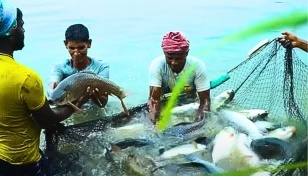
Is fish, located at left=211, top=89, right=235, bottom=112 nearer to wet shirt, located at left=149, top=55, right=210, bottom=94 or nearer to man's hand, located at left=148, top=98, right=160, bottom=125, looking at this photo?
wet shirt, located at left=149, top=55, right=210, bottom=94

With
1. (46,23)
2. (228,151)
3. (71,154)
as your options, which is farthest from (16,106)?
(46,23)

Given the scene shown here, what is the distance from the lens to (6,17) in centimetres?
290

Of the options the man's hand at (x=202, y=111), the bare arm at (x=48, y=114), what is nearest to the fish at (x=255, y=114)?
the man's hand at (x=202, y=111)

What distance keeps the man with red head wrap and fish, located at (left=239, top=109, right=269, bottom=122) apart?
0.46 metres

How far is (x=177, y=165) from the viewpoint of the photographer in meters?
4.06

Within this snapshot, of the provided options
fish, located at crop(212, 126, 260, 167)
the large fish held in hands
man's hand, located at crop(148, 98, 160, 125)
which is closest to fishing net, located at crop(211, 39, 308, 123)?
fish, located at crop(212, 126, 260, 167)

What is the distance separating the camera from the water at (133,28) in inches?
402

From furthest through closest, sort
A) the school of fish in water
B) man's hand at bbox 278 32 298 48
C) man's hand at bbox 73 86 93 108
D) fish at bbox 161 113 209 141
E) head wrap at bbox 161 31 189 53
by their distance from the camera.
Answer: head wrap at bbox 161 31 189 53, fish at bbox 161 113 209 141, the school of fish in water, man's hand at bbox 73 86 93 108, man's hand at bbox 278 32 298 48

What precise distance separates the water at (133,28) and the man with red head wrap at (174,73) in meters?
2.74

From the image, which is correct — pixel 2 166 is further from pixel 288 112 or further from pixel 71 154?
pixel 288 112

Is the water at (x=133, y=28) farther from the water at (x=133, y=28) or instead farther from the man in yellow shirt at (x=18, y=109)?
the man in yellow shirt at (x=18, y=109)

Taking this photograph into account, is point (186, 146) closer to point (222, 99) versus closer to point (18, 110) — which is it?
point (222, 99)

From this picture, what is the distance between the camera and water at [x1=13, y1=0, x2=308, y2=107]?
10219 millimetres

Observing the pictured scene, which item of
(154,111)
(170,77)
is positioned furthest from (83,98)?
(170,77)
